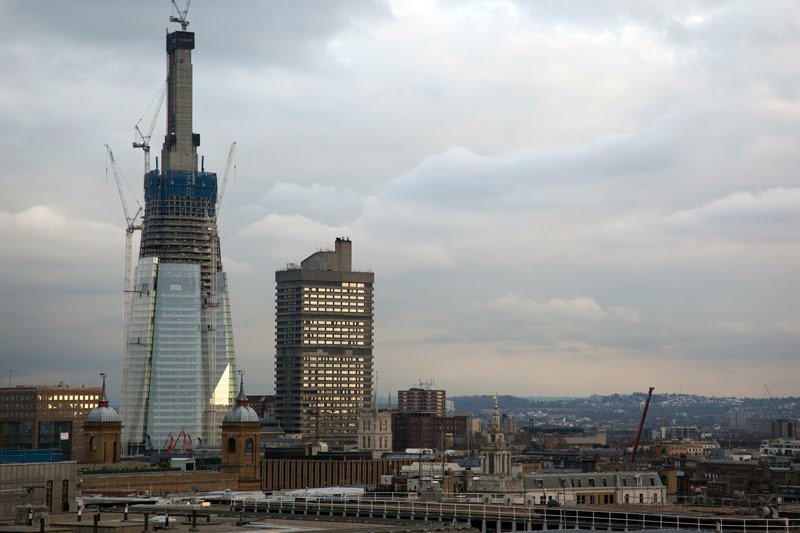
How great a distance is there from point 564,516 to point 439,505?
21547 millimetres

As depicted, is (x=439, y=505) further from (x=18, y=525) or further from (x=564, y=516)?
(x=18, y=525)

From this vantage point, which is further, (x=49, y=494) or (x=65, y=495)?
(x=65, y=495)

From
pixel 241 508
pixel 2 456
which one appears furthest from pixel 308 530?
pixel 2 456

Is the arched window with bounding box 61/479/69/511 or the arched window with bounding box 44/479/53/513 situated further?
the arched window with bounding box 61/479/69/511

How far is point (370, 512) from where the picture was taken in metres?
110

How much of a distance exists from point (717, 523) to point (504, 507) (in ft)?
66.8

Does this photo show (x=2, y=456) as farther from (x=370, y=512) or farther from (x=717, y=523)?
(x=717, y=523)

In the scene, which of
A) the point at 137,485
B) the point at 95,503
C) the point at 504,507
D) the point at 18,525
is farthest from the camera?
the point at 137,485

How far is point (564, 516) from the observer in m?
104

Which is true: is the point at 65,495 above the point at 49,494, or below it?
below

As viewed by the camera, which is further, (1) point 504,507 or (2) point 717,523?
(1) point 504,507

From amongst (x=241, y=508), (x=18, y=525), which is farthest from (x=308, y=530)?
(x=241, y=508)

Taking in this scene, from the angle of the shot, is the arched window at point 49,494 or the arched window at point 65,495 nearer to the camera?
A: the arched window at point 49,494

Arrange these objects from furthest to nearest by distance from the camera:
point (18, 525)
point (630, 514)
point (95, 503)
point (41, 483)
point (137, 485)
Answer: point (137, 485) < point (95, 503) < point (630, 514) < point (41, 483) < point (18, 525)
